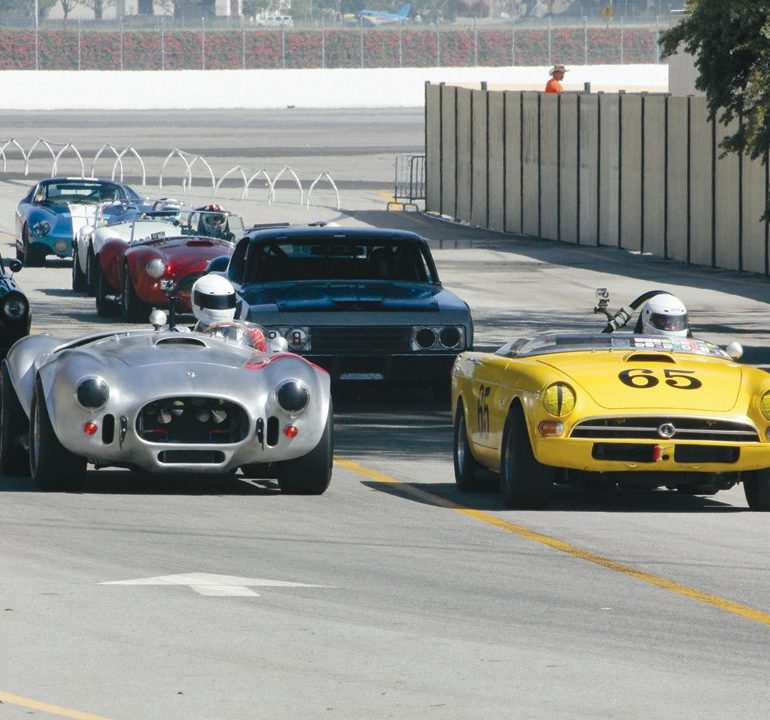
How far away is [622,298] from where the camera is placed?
93.4 ft

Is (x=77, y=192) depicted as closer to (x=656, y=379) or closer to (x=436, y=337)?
(x=436, y=337)

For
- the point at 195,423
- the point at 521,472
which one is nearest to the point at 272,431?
the point at 195,423

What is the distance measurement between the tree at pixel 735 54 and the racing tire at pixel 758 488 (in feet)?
33.2

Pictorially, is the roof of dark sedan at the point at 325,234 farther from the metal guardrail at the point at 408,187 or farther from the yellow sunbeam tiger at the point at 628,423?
the metal guardrail at the point at 408,187

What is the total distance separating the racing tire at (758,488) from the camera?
11.5m

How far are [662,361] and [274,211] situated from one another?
33240 mm

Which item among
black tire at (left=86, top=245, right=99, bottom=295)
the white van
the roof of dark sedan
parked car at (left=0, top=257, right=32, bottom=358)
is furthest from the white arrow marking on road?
the white van

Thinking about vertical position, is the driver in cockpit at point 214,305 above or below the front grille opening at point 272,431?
above

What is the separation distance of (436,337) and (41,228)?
54.4 ft

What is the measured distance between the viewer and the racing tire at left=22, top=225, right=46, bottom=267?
106 feet

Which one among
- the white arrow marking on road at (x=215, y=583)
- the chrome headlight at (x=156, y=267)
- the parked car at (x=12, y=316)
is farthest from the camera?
the parked car at (x=12, y=316)

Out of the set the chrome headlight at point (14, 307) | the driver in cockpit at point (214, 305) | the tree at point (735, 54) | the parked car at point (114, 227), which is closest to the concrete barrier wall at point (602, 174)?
the tree at point (735, 54)

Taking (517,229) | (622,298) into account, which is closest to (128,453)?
(622,298)

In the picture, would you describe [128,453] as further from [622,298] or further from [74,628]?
[622,298]
